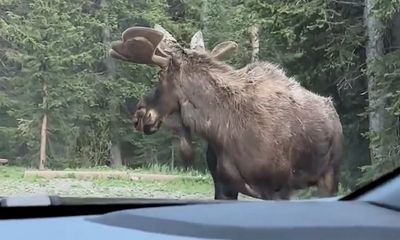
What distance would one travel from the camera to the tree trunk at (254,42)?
2035 millimetres

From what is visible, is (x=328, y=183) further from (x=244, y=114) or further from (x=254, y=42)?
(x=254, y=42)

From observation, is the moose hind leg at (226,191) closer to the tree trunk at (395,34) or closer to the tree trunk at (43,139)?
the tree trunk at (43,139)

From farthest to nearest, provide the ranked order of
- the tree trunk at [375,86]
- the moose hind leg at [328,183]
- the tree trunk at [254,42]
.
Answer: the tree trunk at [375,86]
the tree trunk at [254,42]
the moose hind leg at [328,183]

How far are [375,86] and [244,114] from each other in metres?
0.42

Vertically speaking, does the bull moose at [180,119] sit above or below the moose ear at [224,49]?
below

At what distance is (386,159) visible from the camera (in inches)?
82.7

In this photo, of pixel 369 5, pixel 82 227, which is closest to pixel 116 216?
pixel 82 227

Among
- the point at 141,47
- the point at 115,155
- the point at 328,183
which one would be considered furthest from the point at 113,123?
the point at 328,183

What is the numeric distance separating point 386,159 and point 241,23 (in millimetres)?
515

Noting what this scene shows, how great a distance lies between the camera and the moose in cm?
Result: 196

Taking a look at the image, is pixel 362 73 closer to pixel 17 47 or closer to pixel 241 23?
pixel 241 23

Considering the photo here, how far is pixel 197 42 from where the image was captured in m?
1.94

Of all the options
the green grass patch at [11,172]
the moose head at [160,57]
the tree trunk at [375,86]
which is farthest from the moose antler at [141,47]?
the tree trunk at [375,86]

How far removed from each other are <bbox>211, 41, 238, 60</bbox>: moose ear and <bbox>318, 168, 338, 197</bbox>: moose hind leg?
1.23ft
